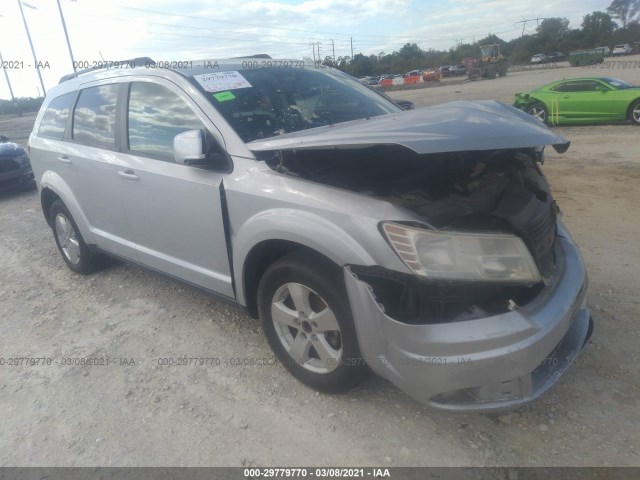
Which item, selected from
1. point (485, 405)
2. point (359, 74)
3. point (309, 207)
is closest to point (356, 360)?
point (485, 405)

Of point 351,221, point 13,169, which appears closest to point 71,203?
point 351,221

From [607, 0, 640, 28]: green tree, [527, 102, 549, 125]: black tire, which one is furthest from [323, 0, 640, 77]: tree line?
[527, 102, 549, 125]: black tire

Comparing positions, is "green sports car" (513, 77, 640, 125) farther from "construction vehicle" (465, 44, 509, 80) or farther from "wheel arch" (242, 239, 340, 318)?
"construction vehicle" (465, 44, 509, 80)

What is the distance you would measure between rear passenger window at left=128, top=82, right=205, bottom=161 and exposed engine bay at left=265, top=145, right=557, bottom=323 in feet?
2.62

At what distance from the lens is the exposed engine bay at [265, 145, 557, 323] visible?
2094 millimetres

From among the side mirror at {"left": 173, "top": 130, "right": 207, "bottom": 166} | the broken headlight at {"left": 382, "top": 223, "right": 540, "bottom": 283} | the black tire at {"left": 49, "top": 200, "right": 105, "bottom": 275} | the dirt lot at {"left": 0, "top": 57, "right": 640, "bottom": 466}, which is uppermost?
the side mirror at {"left": 173, "top": 130, "right": 207, "bottom": 166}

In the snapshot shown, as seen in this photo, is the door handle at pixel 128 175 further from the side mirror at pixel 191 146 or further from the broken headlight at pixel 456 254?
the broken headlight at pixel 456 254

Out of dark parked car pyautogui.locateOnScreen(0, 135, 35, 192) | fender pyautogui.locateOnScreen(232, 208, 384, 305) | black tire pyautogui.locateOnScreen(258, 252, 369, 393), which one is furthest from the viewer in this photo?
dark parked car pyautogui.locateOnScreen(0, 135, 35, 192)

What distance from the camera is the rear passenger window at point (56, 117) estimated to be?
4371mm

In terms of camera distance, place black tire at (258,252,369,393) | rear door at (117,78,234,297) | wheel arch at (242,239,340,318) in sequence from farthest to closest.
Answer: rear door at (117,78,234,297)
wheel arch at (242,239,340,318)
black tire at (258,252,369,393)

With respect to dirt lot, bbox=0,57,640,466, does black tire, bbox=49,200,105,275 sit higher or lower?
higher

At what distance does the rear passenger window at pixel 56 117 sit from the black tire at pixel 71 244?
66 centimetres

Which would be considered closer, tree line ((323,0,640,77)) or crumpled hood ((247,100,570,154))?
crumpled hood ((247,100,570,154))

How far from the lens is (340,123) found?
3.16 m
